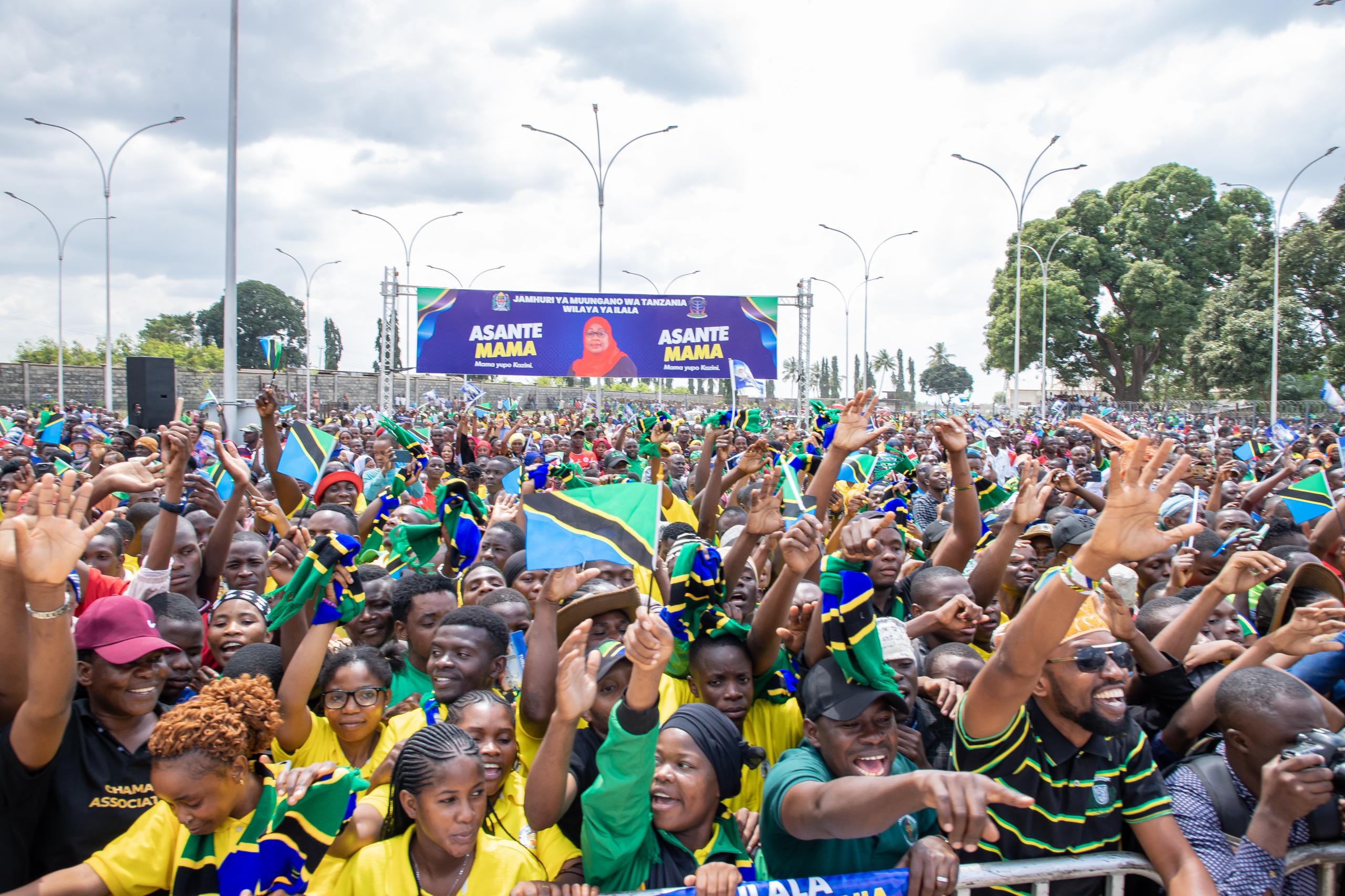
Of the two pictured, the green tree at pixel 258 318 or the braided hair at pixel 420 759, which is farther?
the green tree at pixel 258 318

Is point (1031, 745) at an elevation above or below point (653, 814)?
above

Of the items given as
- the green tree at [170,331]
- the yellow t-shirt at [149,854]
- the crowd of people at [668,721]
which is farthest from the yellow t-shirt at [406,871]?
the green tree at [170,331]

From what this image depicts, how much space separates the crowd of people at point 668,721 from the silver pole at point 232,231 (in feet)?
29.2

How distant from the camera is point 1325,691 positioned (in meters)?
3.42

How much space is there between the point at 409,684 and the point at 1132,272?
160 ft

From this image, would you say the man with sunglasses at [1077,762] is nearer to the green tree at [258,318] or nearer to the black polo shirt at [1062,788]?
the black polo shirt at [1062,788]

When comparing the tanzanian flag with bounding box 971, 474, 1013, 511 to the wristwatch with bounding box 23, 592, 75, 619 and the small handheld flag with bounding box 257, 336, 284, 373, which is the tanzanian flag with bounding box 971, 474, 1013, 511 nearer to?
the wristwatch with bounding box 23, 592, 75, 619

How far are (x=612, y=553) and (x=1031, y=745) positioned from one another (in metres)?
1.78

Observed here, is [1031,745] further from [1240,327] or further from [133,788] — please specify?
[1240,327]

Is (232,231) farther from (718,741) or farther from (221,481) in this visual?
(718,741)

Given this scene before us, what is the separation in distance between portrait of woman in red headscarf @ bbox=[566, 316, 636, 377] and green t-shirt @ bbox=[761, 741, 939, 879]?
2201cm

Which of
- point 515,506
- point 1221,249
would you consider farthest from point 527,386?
point 515,506

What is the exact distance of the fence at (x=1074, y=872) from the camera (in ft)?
7.88

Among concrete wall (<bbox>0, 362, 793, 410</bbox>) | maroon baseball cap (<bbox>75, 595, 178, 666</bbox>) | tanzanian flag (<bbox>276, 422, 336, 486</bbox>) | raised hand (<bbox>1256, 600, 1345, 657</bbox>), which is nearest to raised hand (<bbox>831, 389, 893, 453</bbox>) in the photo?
raised hand (<bbox>1256, 600, 1345, 657</bbox>)
